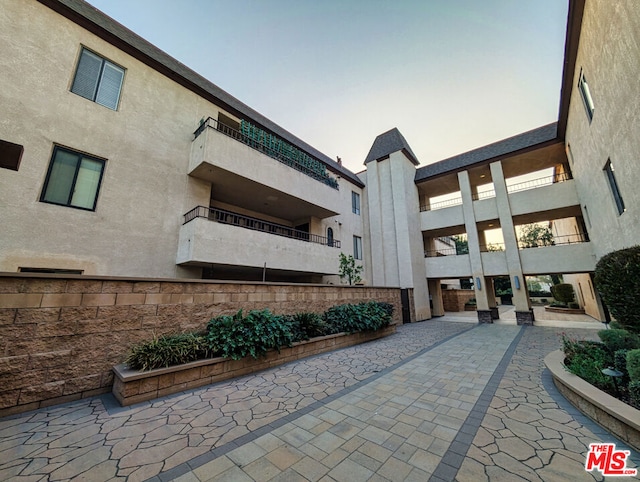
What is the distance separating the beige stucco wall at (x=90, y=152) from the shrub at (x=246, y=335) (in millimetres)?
4232

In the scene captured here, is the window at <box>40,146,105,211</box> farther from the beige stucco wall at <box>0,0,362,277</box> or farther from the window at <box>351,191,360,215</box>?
the window at <box>351,191,360,215</box>

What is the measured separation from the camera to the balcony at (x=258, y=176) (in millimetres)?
9586

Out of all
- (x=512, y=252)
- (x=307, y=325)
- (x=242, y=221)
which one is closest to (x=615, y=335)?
(x=307, y=325)

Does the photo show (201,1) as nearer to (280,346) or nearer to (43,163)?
(43,163)

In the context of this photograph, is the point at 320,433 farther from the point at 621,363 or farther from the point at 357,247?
the point at 357,247

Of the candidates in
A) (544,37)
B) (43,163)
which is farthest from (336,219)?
(43,163)

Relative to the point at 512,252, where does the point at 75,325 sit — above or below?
below

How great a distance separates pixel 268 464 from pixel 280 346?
3823 mm

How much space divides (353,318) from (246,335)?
4.65 m

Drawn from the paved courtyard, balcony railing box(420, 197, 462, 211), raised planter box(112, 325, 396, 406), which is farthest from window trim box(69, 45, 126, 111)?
balcony railing box(420, 197, 462, 211)

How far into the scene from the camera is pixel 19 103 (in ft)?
21.8

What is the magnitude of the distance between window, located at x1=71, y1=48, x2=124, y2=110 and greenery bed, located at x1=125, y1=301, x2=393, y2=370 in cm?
851

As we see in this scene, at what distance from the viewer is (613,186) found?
8195mm

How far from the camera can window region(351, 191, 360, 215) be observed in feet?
62.2
